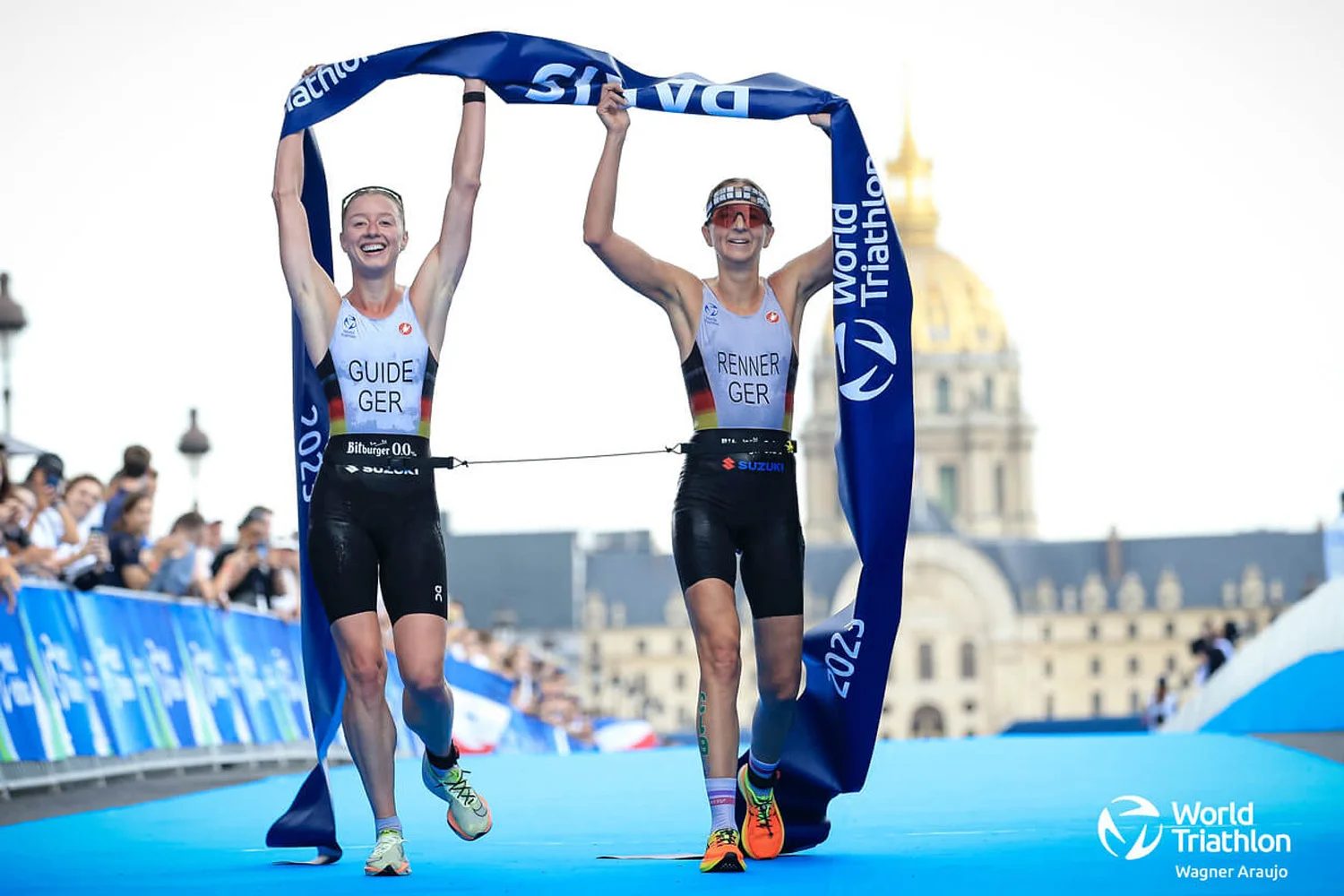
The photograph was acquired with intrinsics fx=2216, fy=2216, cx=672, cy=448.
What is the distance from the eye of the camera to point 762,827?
24.8 ft

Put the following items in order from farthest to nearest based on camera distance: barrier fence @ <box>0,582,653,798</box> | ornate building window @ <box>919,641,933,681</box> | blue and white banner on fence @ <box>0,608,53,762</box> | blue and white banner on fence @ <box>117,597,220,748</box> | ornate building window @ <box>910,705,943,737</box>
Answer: ornate building window @ <box>919,641,933,681</box>
ornate building window @ <box>910,705,943,737</box>
blue and white banner on fence @ <box>117,597,220,748</box>
barrier fence @ <box>0,582,653,798</box>
blue and white banner on fence @ <box>0,608,53,762</box>

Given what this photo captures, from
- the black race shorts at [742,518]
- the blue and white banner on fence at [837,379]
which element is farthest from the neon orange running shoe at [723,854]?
the black race shorts at [742,518]

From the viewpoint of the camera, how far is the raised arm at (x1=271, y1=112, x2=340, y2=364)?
7602mm

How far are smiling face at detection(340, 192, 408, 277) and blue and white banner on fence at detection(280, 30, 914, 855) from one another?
19.1 inches

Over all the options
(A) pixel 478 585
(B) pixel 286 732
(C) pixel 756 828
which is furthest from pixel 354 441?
(A) pixel 478 585

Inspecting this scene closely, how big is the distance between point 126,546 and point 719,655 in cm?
776

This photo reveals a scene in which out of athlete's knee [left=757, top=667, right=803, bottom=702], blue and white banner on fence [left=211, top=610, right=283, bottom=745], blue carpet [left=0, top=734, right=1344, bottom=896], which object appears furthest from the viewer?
blue and white banner on fence [left=211, top=610, right=283, bottom=745]

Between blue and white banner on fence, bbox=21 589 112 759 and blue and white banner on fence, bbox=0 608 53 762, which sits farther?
blue and white banner on fence, bbox=21 589 112 759

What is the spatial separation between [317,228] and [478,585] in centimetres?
13435

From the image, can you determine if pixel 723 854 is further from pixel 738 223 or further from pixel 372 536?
pixel 738 223

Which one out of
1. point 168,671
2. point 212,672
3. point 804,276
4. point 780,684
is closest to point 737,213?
point 804,276

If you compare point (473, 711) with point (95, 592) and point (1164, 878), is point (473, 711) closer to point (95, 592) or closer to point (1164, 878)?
point (95, 592)

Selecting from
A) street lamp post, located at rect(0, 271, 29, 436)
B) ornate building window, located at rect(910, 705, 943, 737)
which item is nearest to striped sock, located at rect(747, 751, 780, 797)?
street lamp post, located at rect(0, 271, 29, 436)

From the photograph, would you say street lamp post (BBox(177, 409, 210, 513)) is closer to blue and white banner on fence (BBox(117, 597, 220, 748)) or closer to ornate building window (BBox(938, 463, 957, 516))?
blue and white banner on fence (BBox(117, 597, 220, 748))
